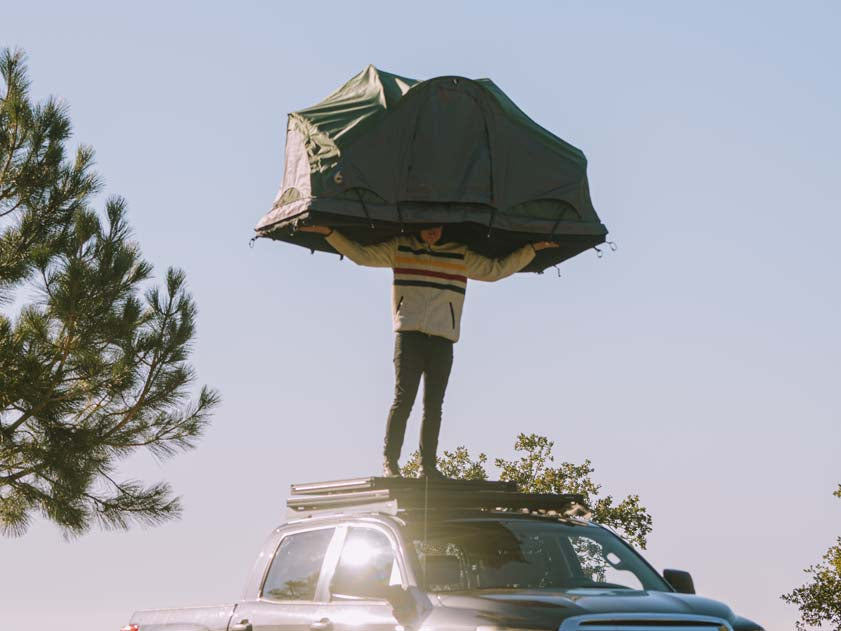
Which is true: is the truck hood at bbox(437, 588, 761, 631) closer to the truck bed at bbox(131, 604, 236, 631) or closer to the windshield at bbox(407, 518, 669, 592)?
the windshield at bbox(407, 518, 669, 592)

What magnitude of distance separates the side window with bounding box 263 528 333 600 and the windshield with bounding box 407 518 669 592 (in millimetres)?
961

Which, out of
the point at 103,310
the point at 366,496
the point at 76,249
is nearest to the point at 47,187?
the point at 76,249

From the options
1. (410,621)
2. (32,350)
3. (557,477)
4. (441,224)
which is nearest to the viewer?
(410,621)

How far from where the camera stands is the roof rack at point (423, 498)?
7984mm

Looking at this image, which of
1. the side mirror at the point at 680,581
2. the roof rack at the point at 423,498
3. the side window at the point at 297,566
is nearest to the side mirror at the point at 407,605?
Result: the roof rack at the point at 423,498

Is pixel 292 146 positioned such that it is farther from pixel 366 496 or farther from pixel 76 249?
pixel 76 249

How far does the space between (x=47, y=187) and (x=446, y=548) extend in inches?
758

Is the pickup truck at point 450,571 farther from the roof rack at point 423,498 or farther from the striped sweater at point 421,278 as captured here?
the striped sweater at point 421,278

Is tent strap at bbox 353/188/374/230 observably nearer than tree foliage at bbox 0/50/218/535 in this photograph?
Yes

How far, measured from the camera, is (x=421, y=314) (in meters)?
10.4

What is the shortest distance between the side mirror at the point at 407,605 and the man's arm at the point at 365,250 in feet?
12.7

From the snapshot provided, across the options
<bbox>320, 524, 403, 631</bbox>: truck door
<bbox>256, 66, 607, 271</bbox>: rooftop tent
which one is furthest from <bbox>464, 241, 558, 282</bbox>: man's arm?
<bbox>320, 524, 403, 631</bbox>: truck door

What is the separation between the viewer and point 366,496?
27.1ft

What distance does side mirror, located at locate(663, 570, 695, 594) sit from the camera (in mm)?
7887
